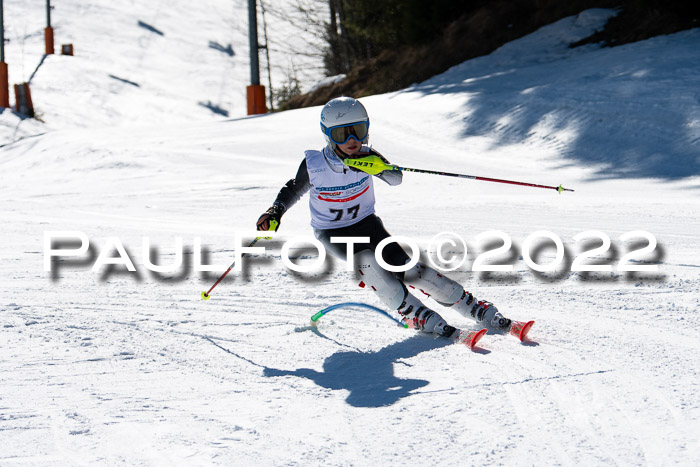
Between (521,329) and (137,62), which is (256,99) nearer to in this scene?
(137,62)

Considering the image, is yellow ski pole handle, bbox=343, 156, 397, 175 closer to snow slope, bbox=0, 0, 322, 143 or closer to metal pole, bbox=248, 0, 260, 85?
metal pole, bbox=248, 0, 260, 85

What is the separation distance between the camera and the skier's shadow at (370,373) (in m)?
3.70

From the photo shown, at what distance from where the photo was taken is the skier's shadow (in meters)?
3.70

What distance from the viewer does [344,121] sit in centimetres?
459

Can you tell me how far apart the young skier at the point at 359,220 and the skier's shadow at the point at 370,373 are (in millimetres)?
234

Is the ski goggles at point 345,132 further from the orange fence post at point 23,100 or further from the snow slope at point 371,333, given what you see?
the orange fence post at point 23,100

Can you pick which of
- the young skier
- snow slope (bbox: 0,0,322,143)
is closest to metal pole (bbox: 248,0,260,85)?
snow slope (bbox: 0,0,322,143)

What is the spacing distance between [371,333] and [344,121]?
131 cm

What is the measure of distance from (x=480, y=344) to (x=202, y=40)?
109ft

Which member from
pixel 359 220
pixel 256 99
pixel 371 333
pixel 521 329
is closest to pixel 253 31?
pixel 256 99

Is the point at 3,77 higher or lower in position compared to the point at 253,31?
lower

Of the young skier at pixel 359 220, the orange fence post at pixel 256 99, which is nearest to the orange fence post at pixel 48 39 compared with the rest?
the orange fence post at pixel 256 99

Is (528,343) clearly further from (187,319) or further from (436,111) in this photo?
→ (436,111)

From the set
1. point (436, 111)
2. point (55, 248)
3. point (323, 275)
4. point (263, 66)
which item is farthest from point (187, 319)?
point (263, 66)
